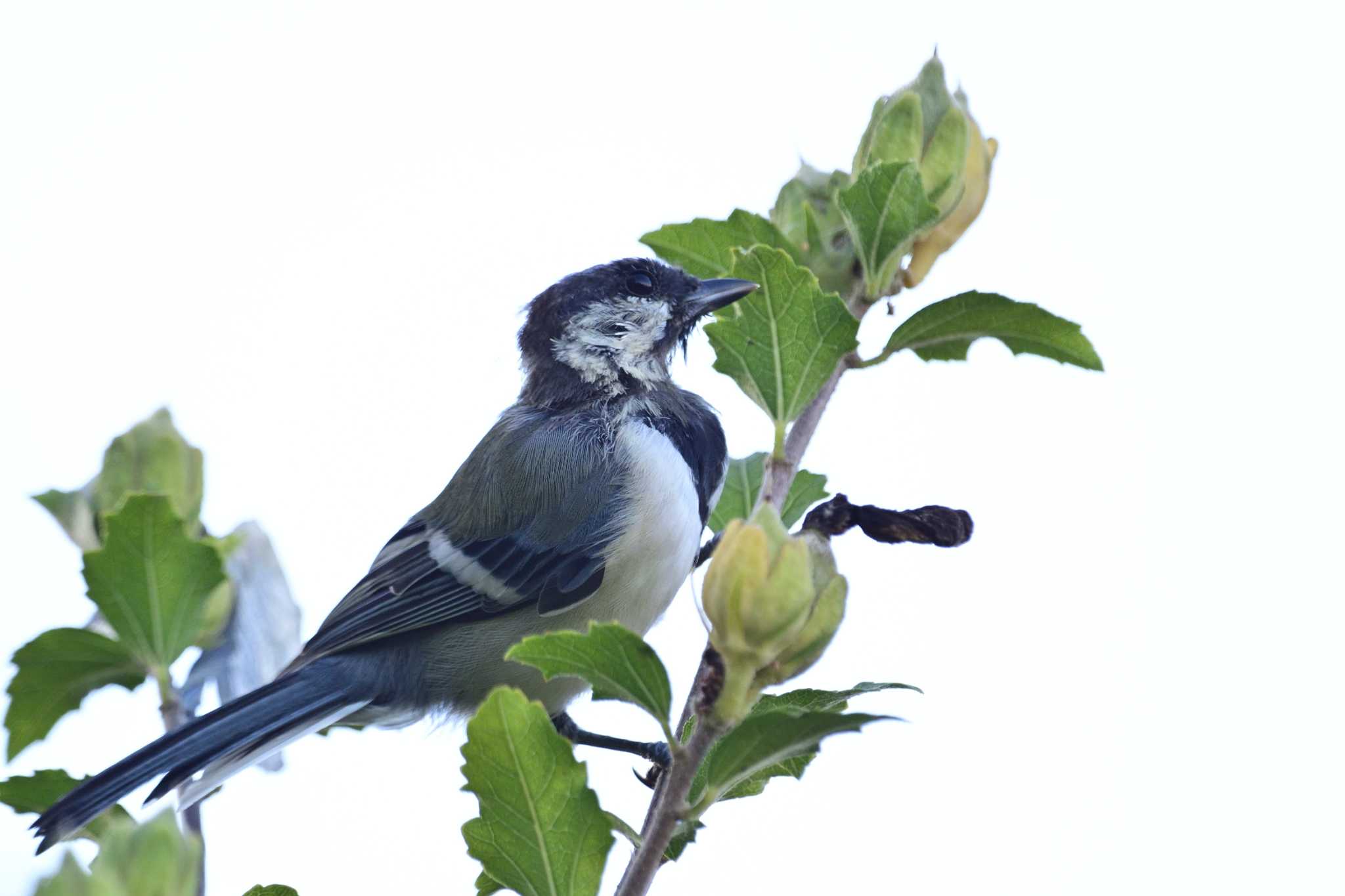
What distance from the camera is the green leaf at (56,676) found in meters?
2.05

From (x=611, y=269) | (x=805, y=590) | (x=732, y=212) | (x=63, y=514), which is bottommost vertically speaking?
(x=805, y=590)

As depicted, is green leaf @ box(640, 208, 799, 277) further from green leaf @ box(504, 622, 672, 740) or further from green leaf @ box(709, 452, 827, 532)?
green leaf @ box(504, 622, 672, 740)

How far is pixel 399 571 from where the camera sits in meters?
3.52

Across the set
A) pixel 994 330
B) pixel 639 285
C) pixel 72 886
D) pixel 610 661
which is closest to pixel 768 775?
pixel 610 661

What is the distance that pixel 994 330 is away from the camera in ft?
6.47

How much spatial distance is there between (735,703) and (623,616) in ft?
6.34

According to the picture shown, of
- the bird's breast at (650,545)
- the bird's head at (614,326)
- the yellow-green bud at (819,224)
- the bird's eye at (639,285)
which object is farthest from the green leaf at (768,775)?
the bird's eye at (639,285)

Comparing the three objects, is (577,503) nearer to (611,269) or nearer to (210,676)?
(611,269)

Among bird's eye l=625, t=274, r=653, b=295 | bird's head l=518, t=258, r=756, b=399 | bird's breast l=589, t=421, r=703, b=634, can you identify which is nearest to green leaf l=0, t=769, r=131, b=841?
bird's breast l=589, t=421, r=703, b=634

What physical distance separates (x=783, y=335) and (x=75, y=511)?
3.73 ft

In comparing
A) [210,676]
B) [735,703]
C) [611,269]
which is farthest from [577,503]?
[735,703]

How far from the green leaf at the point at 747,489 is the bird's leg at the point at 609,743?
29.1 inches

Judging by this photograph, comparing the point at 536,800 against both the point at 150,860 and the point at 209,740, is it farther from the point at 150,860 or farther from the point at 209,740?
the point at 209,740

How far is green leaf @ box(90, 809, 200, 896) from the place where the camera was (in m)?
1.14
